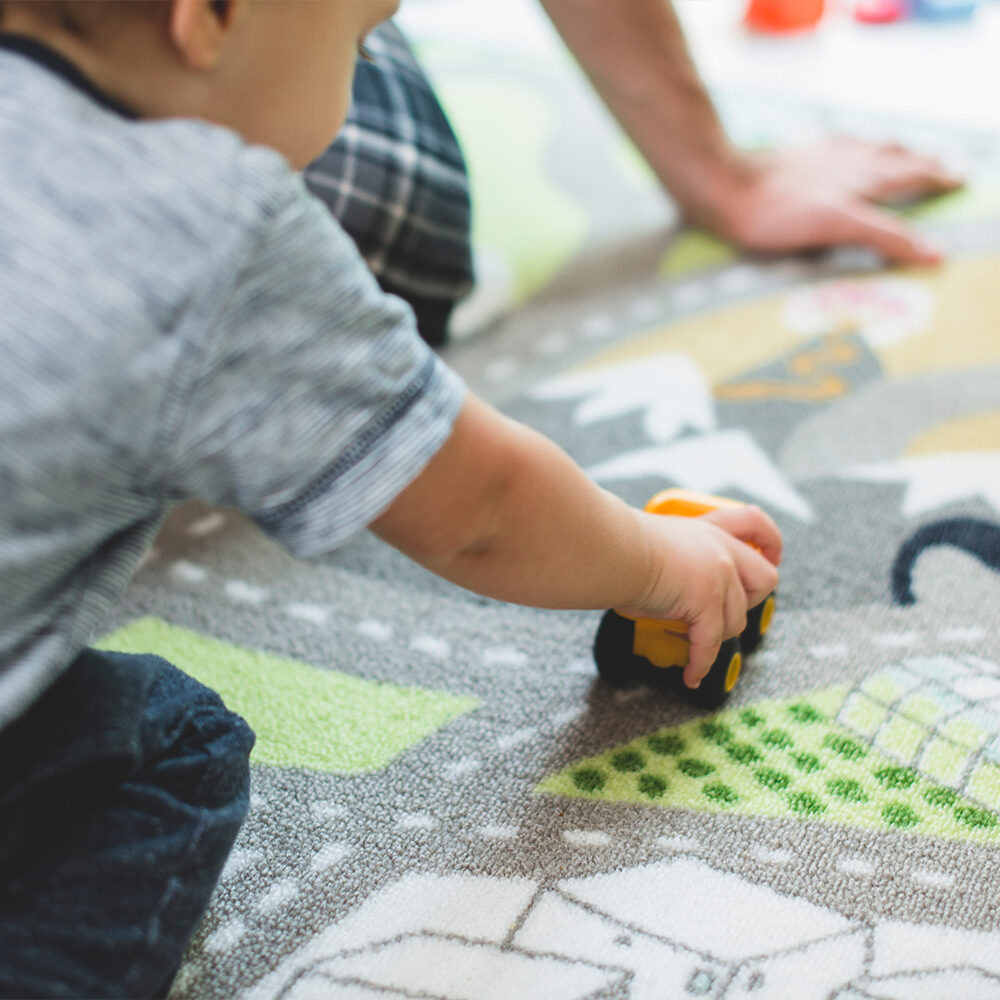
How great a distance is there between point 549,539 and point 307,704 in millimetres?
249

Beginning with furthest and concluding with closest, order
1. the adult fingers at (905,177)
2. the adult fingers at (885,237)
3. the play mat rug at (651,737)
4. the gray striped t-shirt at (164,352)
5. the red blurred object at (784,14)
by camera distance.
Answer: the red blurred object at (784,14)
the adult fingers at (905,177)
the adult fingers at (885,237)
the play mat rug at (651,737)
the gray striped t-shirt at (164,352)

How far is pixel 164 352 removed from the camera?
1.36ft

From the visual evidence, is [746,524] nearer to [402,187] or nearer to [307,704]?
[307,704]

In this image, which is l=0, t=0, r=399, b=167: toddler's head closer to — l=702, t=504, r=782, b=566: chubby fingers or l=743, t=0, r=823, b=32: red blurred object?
l=702, t=504, r=782, b=566: chubby fingers

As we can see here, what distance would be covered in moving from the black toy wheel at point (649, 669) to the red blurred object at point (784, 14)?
159 centimetres

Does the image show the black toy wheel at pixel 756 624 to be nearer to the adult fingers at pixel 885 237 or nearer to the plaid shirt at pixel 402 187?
the plaid shirt at pixel 402 187

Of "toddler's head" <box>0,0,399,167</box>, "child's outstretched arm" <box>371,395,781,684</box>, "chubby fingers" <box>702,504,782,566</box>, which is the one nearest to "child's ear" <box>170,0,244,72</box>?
"toddler's head" <box>0,0,399,167</box>

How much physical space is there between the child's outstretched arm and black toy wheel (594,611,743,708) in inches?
0.7

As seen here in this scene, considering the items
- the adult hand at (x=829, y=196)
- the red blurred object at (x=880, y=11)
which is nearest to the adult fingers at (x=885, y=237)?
the adult hand at (x=829, y=196)

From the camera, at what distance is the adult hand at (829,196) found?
3.82 ft

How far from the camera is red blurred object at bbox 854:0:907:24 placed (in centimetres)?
193

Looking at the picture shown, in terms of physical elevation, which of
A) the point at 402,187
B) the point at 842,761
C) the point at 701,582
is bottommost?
the point at 842,761

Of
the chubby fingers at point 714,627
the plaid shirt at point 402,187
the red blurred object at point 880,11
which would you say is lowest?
the red blurred object at point 880,11

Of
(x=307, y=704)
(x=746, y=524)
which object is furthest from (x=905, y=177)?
(x=307, y=704)
